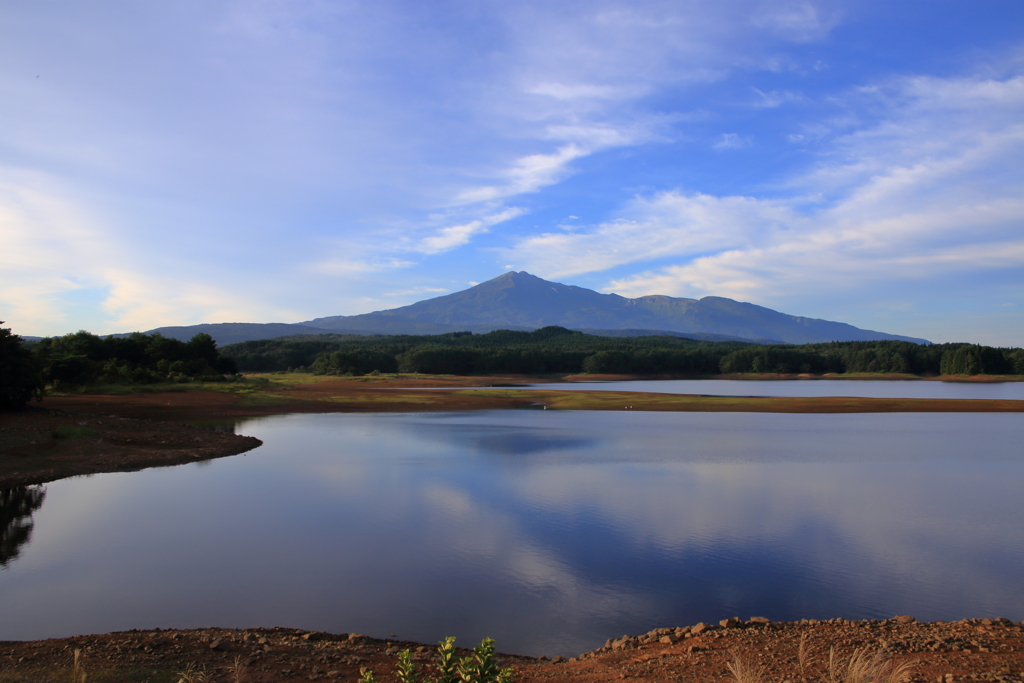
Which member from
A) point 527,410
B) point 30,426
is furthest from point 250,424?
point 527,410

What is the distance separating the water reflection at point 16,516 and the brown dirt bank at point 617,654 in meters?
4.95

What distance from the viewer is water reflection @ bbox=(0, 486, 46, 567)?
10041 mm

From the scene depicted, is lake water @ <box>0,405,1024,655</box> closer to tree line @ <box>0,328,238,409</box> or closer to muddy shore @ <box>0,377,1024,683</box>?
muddy shore @ <box>0,377,1024,683</box>

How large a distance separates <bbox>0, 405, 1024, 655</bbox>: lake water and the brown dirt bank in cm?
72

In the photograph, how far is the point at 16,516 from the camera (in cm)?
1217

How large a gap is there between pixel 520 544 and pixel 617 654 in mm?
4331

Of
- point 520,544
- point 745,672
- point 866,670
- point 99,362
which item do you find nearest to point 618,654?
point 745,672

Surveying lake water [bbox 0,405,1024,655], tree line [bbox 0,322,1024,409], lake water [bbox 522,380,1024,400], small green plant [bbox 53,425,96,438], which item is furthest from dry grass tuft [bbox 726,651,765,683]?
tree line [bbox 0,322,1024,409]

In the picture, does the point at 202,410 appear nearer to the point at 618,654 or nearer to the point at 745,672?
the point at 618,654

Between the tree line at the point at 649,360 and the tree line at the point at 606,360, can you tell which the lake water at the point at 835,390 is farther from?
the tree line at the point at 606,360

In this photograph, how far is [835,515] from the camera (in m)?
12.4

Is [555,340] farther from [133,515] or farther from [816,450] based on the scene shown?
[133,515]

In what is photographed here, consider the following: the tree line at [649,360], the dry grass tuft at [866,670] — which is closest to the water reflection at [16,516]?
the dry grass tuft at [866,670]

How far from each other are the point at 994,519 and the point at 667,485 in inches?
261
